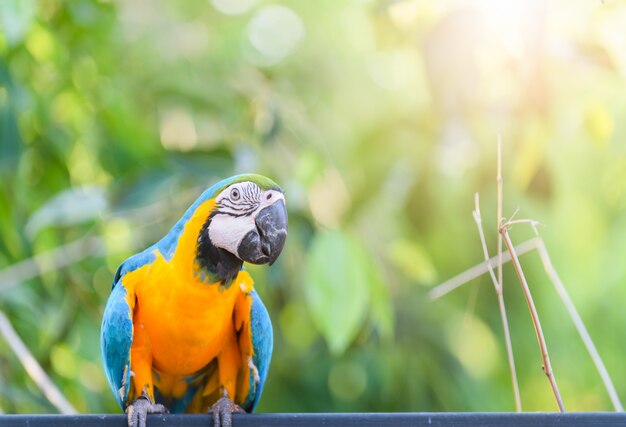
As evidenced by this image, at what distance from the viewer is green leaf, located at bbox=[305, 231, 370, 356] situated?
5.43 feet

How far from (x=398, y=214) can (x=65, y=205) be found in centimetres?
126

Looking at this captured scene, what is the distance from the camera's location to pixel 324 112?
3.38 metres

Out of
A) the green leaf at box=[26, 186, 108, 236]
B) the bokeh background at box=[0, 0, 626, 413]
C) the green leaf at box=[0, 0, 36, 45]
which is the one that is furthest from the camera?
the green leaf at box=[26, 186, 108, 236]

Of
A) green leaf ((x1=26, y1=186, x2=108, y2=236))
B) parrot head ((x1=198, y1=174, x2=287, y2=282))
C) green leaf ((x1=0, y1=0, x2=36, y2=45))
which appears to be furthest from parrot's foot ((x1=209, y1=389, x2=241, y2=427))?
green leaf ((x1=0, y1=0, x2=36, y2=45))

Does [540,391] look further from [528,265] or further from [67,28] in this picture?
[67,28]

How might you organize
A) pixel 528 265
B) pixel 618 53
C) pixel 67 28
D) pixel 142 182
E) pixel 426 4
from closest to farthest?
1. pixel 618 53
2. pixel 426 4
3. pixel 142 182
4. pixel 67 28
5. pixel 528 265

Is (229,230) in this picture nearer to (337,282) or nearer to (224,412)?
(224,412)

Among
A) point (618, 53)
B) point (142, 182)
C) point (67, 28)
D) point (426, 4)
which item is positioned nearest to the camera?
point (618, 53)

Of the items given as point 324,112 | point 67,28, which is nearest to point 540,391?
point 324,112

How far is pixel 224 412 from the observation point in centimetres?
127

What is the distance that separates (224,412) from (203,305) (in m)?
0.20

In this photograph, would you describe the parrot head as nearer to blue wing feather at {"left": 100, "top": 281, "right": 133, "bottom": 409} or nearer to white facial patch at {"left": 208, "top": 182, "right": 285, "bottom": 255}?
white facial patch at {"left": 208, "top": 182, "right": 285, "bottom": 255}

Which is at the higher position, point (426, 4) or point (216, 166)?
point (426, 4)

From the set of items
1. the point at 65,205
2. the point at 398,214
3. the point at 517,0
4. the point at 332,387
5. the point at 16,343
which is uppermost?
the point at 517,0
